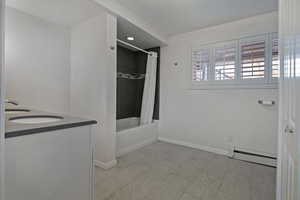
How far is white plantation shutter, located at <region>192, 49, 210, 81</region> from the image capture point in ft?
9.92

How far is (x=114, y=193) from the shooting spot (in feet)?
5.35

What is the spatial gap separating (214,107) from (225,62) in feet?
2.84

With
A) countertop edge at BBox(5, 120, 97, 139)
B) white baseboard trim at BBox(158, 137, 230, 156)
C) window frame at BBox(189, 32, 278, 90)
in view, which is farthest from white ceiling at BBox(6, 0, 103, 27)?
white baseboard trim at BBox(158, 137, 230, 156)

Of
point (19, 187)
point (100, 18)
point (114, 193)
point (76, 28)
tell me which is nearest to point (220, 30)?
point (100, 18)

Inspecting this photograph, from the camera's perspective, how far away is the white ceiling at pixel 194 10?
7.19ft

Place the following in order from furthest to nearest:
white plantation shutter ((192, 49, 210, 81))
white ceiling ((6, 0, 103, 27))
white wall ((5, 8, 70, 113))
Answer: white plantation shutter ((192, 49, 210, 81)) → white wall ((5, 8, 70, 113)) → white ceiling ((6, 0, 103, 27))

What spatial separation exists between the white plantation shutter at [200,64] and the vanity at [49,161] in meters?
2.51

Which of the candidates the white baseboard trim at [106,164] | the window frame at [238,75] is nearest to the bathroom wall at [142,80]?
the window frame at [238,75]

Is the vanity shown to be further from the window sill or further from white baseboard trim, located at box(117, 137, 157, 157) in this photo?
the window sill

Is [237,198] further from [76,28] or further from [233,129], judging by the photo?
[76,28]

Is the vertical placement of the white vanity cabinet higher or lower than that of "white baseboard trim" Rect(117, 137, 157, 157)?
higher

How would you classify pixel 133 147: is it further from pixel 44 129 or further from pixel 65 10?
pixel 65 10

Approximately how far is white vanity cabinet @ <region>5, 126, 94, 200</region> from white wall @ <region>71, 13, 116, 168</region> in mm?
1116

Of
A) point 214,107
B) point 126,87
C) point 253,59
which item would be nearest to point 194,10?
point 253,59
